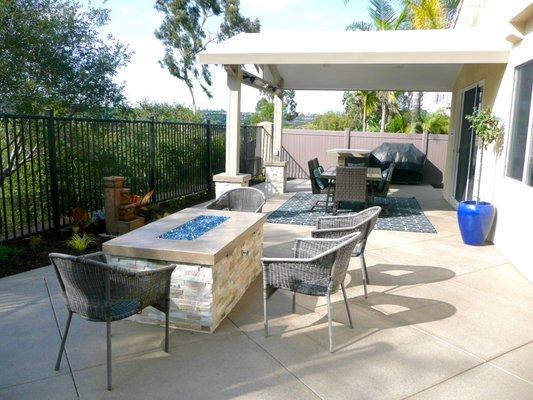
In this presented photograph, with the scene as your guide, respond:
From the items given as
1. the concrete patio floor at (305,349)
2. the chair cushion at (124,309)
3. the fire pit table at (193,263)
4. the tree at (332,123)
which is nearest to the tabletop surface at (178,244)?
the fire pit table at (193,263)

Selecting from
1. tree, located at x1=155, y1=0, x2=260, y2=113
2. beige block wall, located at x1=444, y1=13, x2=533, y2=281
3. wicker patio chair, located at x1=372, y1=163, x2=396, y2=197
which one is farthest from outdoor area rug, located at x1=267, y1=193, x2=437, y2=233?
tree, located at x1=155, y1=0, x2=260, y2=113

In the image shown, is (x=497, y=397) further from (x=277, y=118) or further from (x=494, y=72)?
(x=277, y=118)

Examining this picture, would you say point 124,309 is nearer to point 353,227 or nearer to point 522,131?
point 353,227

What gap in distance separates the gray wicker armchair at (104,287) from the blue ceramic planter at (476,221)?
15.2ft

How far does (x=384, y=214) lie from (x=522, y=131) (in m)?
3.25

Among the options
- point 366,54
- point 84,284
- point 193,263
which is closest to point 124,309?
point 84,284

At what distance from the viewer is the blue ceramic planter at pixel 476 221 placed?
19.4 ft

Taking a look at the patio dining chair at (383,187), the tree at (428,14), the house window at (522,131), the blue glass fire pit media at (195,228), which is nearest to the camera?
the blue glass fire pit media at (195,228)

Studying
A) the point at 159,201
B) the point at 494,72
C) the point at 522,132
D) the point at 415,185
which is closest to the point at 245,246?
the point at 522,132

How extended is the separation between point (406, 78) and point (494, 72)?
3.81 metres

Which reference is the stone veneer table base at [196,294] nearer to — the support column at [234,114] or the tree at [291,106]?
the support column at [234,114]

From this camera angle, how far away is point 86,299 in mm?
2672

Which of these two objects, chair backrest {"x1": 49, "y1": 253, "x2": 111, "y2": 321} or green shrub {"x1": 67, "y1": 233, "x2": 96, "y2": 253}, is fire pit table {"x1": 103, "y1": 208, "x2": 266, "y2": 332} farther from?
green shrub {"x1": 67, "y1": 233, "x2": 96, "y2": 253}

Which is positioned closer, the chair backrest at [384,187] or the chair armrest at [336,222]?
the chair armrest at [336,222]
